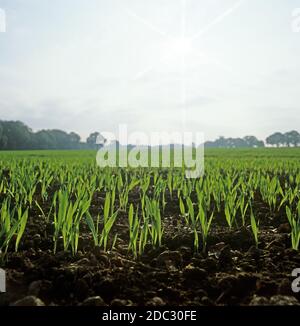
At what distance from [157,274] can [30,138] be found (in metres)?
45.2

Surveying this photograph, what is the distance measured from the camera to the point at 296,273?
5.25 ft

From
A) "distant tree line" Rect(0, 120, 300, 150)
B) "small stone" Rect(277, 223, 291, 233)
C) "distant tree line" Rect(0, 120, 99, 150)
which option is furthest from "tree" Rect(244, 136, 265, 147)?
"small stone" Rect(277, 223, 291, 233)

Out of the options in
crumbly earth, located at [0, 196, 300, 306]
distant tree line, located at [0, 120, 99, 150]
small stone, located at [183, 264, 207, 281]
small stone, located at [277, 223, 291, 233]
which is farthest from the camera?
distant tree line, located at [0, 120, 99, 150]

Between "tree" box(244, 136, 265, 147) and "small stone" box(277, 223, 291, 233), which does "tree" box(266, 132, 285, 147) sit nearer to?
"tree" box(244, 136, 265, 147)

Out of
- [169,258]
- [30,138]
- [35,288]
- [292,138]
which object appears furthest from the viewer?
[292,138]

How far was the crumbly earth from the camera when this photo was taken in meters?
1.47

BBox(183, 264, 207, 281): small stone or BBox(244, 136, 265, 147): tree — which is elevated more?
BBox(244, 136, 265, 147): tree

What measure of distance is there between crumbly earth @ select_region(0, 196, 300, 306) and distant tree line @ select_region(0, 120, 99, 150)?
126ft

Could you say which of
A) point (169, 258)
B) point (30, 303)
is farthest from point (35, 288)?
point (169, 258)

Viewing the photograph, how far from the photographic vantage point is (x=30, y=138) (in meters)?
44.2

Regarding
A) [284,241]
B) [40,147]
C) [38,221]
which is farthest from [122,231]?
[40,147]

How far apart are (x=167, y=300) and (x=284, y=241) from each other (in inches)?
41.3

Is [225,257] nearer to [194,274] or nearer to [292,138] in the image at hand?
[194,274]
